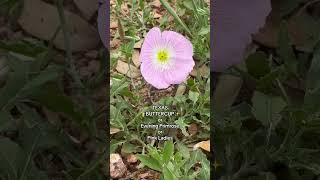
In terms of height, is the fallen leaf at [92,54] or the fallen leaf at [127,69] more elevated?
the fallen leaf at [92,54]

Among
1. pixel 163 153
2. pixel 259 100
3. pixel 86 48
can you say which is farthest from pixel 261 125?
pixel 86 48

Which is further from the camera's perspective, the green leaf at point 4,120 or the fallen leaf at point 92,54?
the fallen leaf at point 92,54

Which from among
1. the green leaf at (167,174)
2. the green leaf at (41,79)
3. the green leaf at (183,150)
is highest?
the green leaf at (41,79)

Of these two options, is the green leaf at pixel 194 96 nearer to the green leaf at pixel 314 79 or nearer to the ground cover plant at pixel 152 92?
the ground cover plant at pixel 152 92

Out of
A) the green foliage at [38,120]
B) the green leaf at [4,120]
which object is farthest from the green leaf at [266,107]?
the green leaf at [4,120]

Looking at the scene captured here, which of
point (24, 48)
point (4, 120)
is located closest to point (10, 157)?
point (4, 120)

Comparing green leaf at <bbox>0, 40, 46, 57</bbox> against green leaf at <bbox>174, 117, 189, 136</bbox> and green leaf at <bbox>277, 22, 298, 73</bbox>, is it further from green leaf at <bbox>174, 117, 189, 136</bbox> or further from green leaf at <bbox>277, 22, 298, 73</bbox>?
green leaf at <bbox>277, 22, 298, 73</bbox>

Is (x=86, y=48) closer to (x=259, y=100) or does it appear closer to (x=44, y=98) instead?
(x=44, y=98)

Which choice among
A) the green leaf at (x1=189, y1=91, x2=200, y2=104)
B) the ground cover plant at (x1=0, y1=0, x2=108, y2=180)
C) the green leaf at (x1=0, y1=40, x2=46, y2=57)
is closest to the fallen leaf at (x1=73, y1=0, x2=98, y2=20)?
the ground cover plant at (x1=0, y1=0, x2=108, y2=180)
